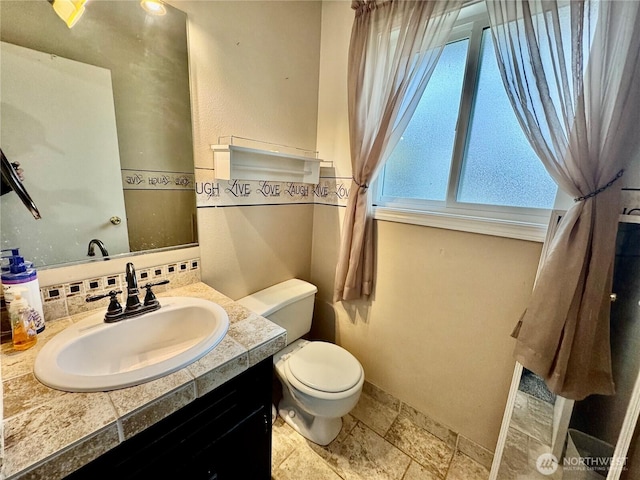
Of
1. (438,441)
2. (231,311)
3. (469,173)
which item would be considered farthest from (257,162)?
(438,441)

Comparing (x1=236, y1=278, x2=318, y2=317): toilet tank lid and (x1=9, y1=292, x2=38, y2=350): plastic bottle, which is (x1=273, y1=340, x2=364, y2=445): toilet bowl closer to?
(x1=236, y1=278, x2=318, y2=317): toilet tank lid

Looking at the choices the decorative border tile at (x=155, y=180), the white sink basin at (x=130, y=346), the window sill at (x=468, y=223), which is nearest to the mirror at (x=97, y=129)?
the decorative border tile at (x=155, y=180)

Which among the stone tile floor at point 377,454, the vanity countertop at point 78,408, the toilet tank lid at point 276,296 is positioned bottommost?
the stone tile floor at point 377,454

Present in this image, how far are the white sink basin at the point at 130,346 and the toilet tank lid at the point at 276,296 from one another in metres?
0.33

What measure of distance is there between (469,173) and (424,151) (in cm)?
25

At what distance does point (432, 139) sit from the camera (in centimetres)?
134

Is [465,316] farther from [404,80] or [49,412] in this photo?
[49,412]

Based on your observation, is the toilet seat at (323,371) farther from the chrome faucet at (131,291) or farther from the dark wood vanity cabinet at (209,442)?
the chrome faucet at (131,291)

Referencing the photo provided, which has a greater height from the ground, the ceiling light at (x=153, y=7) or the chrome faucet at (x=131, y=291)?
the ceiling light at (x=153, y=7)

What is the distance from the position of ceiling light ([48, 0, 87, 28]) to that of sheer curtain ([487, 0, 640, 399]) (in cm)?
139

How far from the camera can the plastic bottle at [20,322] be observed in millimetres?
744

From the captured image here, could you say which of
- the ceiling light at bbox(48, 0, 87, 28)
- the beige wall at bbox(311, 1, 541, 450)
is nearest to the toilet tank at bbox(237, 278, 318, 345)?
the beige wall at bbox(311, 1, 541, 450)

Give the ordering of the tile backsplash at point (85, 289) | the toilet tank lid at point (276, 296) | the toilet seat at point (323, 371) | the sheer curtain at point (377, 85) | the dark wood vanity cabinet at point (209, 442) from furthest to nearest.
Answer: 1. the toilet tank lid at point (276, 296)
2. the toilet seat at point (323, 371)
3. the sheer curtain at point (377, 85)
4. the tile backsplash at point (85, 289)
5. the dark wood vanity cabinet at point (209, 442)

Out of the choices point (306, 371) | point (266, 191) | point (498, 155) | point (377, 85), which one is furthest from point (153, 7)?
point (306, 371)
